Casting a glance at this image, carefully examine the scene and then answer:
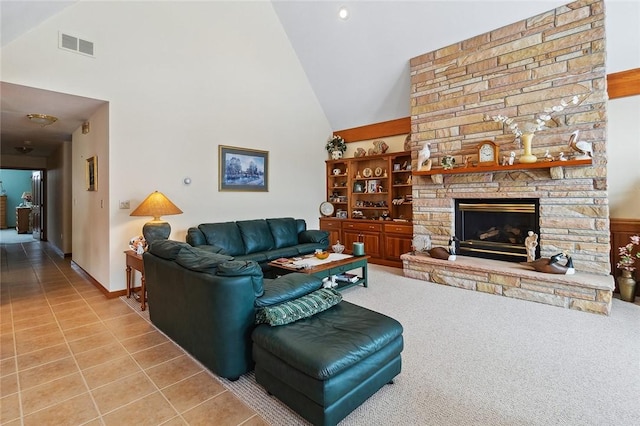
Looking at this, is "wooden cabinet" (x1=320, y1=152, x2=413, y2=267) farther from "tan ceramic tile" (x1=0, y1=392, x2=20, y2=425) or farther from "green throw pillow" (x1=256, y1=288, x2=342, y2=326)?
"tan ceramic tile" (x1=0, y1=392, x2=20, y2=425)

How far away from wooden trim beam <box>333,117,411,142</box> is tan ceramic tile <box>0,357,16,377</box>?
241 inches

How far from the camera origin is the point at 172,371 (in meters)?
2.31

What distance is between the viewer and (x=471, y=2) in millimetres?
4047

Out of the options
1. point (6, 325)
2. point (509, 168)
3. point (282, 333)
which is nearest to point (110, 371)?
point (282, 333)

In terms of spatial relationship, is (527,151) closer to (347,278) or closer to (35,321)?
(347,278)

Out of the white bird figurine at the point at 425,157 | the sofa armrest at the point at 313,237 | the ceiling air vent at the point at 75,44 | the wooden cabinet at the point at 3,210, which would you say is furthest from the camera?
the wooden cabinet at the point at 3,210

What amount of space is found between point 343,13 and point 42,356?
5609 mm

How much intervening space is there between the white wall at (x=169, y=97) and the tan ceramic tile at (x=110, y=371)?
1956 mm

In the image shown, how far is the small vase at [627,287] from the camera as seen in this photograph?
372cm

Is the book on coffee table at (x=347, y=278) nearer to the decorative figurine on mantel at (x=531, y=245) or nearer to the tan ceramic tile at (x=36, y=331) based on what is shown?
the decorative figurine on mantel at (x=531, y=245)

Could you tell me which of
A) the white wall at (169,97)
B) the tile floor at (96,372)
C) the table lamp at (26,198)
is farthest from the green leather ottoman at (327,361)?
the table lamp at (26,198)

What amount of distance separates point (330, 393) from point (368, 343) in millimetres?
359

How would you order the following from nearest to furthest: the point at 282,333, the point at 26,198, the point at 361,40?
1. the point at 282,333
2. the point at 361,40
3. the point at 26,198

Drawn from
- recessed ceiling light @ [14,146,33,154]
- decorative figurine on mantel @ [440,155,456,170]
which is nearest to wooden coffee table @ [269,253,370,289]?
decorative figurine on mantel @ [440,155,456,170]
